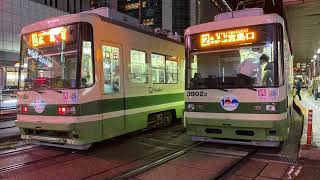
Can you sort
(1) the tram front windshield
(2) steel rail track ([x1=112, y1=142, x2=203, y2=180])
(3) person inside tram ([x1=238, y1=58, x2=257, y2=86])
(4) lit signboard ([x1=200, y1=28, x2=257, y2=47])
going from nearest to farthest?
(2) steel rail track ([x1=112, y1=142, x2=203, y2=180]) < (1) the tram front windshield < (3) person inside tram ([x1=238, y1=58, x2=257, y2=86]) < (4) lit signboard ([x1=200, y1=28, x2=257, y2=47])

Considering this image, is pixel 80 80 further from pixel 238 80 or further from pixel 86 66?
pixel 238 80

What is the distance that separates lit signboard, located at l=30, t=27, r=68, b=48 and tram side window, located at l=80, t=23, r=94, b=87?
0.48 m

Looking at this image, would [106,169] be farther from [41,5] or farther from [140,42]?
[41,5]

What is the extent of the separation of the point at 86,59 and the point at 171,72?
485 centimetres

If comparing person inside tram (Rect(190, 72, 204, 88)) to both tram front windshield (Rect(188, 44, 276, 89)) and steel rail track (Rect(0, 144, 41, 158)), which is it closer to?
tram front windshield (Rect(188, 44, 276, 89))

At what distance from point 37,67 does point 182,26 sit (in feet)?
170

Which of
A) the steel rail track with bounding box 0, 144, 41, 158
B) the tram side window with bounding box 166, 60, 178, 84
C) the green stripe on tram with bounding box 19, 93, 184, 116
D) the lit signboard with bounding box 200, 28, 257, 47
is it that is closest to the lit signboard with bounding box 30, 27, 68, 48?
the green stripe on tram with bounding box 19, 93, 184, 116

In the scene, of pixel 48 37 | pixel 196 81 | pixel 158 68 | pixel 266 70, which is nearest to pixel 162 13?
pixel 158 68

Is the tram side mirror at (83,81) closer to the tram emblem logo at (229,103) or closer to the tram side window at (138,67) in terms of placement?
the tram side window at (138,67)

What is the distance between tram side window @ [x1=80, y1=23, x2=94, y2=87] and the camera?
7820 millimetres

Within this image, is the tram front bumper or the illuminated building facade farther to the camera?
the illuminated building facade

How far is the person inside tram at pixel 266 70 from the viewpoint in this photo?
772 cm

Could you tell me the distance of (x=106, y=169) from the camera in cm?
694

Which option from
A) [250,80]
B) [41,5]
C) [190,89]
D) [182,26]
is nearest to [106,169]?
[190,89]
